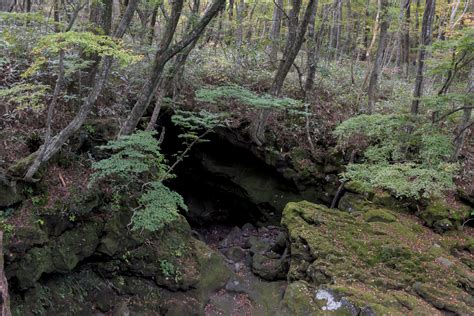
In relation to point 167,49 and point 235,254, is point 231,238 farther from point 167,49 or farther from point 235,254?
point 167,49

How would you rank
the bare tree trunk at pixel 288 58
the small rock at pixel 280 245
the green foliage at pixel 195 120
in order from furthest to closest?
1. the bare tree trunk at pixel 288 58
2. the small rock at pixel 280 245
3. the green foliage at pixel 195 120

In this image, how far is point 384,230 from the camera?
771 cm

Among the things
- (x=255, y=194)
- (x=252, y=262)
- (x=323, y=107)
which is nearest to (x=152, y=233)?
(x=252, y=262)

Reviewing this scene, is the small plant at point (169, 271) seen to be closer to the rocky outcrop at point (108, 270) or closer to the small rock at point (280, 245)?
the rocky outcrop at point (108, 270)

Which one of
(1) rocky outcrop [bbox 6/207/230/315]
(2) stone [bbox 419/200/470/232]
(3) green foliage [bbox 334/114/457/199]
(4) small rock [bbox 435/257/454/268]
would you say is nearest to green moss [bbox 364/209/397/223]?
(3) green foliage [bbox 334/114/457/199]

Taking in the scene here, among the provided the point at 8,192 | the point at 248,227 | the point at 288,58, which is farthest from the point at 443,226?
the point at 8,192

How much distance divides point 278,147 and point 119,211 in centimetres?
549

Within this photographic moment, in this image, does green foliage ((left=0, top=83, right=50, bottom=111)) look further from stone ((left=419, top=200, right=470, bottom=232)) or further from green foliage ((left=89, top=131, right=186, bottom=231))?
stone ((left=419, top=200, right=470, bottom=232))

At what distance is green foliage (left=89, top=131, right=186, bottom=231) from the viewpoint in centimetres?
622

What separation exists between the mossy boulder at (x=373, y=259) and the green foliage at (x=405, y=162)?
0.93 meters

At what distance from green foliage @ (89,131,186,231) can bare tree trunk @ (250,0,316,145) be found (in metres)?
4.08

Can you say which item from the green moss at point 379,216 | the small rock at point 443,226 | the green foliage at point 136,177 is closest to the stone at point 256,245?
the green moss at point 379,216

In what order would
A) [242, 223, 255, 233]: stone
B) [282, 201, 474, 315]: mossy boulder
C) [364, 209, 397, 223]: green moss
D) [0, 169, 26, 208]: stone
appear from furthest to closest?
1. [242, 223, 255, 233]: stone
2. [364, 209, 397, 223]: green moss
3. [0, 169, 26, 208]: stone
4. [282, 201, 474, 315]: mossy boulder

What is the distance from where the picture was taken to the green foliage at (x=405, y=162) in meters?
6.79
